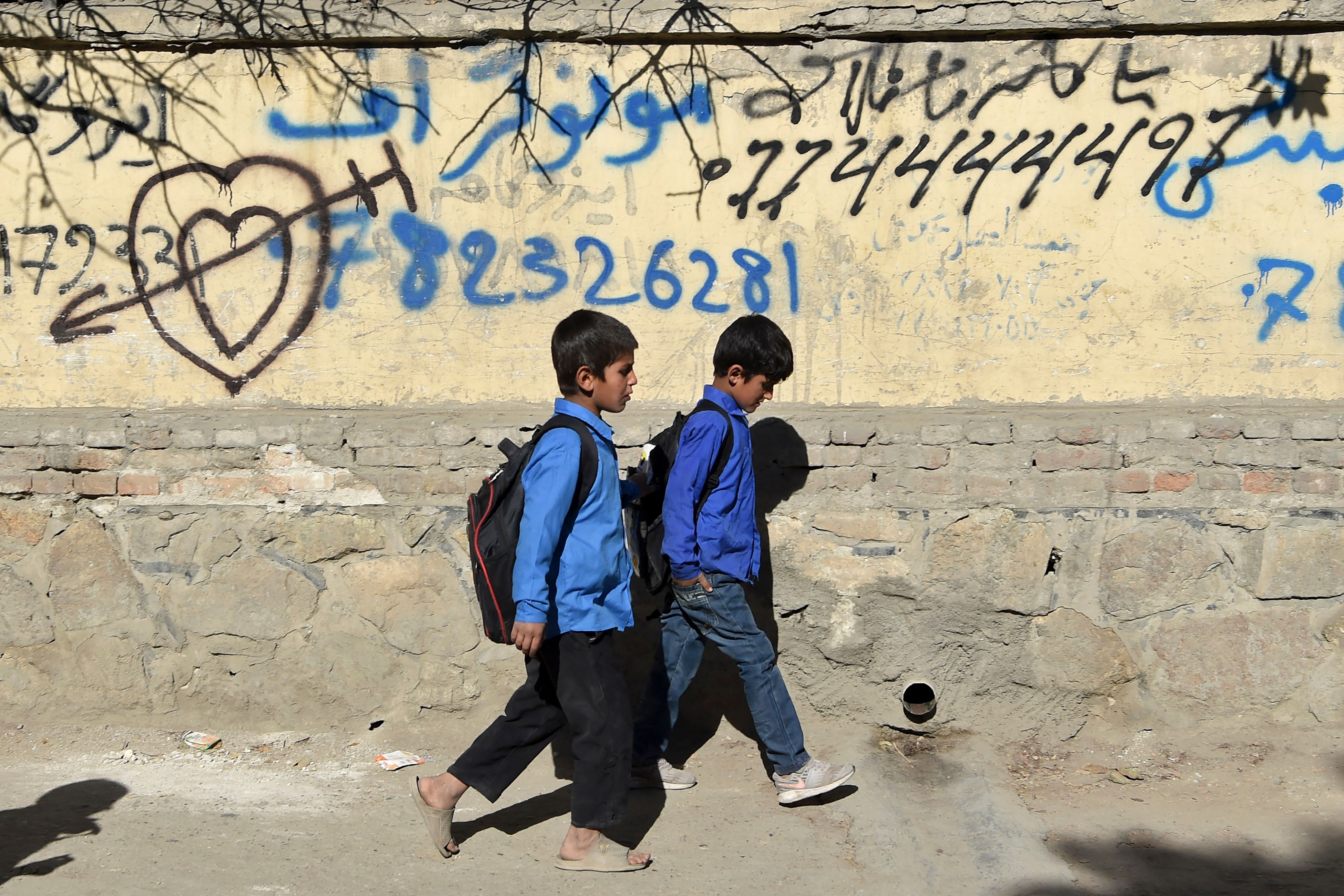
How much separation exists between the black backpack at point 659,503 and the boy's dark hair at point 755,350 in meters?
0.15

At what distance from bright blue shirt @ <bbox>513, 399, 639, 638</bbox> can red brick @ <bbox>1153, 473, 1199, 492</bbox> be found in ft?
6.26

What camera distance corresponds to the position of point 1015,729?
404 cm

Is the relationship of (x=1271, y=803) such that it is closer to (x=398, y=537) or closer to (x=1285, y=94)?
(x=1285, y=94)

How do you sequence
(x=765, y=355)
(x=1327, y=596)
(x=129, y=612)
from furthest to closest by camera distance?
(x=129, y=612)
(x=1327, y=596)
(x=765, y=355)

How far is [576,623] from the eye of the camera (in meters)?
3.06

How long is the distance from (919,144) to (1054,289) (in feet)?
2.29

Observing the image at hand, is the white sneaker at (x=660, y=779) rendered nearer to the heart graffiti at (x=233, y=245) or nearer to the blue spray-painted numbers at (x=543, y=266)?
the blue spray-painted numbers at (x=543, y=266)

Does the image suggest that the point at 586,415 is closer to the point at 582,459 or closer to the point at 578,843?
the point at 582,459

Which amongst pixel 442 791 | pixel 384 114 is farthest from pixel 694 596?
pixel 384 114

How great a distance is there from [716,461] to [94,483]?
2.33 meters

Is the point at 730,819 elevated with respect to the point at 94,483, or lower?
lower

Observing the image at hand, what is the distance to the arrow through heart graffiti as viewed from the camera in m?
4.20

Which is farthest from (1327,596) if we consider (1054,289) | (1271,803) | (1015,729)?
(1054,289)

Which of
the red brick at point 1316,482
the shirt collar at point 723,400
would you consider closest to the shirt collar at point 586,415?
the shirt collar at point 723,400
